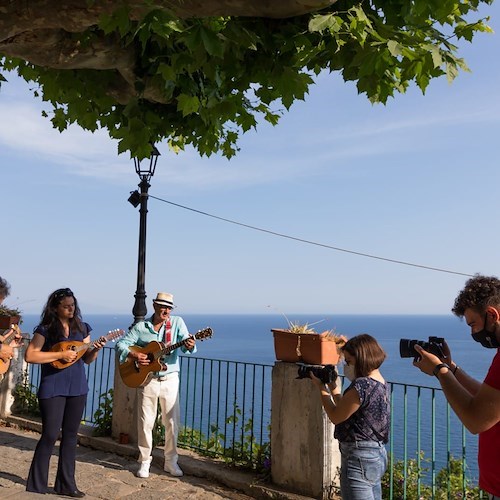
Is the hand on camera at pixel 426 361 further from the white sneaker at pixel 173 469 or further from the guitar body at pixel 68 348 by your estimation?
the white sneaker at pixel 173 469

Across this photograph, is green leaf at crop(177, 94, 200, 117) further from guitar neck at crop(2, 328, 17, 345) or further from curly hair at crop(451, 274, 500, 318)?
guitar neck at crop(2, 328, 17, 345)

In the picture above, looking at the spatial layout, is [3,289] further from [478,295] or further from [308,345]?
[478,295]

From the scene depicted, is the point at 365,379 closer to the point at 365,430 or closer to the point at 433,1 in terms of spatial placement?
the point at 365,430

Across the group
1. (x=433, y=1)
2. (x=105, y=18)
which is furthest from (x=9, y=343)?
(x=433, y=1)

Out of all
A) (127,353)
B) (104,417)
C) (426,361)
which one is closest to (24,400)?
(104,417)

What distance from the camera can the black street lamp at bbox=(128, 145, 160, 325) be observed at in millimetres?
6812

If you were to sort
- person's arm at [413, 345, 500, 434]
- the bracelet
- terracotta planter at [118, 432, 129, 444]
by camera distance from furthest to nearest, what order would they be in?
terracotta planter at [118, 432, 129, 444] → the bracelet → person's arm at [413, 345, 500, 434]

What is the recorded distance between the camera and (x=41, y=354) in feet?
16.1

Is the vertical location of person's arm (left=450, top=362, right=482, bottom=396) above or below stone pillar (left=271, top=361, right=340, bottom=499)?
above

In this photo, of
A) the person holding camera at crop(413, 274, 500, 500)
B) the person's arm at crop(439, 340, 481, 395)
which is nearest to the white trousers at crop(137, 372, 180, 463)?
the person's arm at crop(439, 340, 481, 395)

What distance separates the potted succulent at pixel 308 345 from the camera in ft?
16.9

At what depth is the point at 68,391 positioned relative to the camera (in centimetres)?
505

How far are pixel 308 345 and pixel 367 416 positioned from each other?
5.78 ft

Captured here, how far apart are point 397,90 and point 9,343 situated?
4.66m
